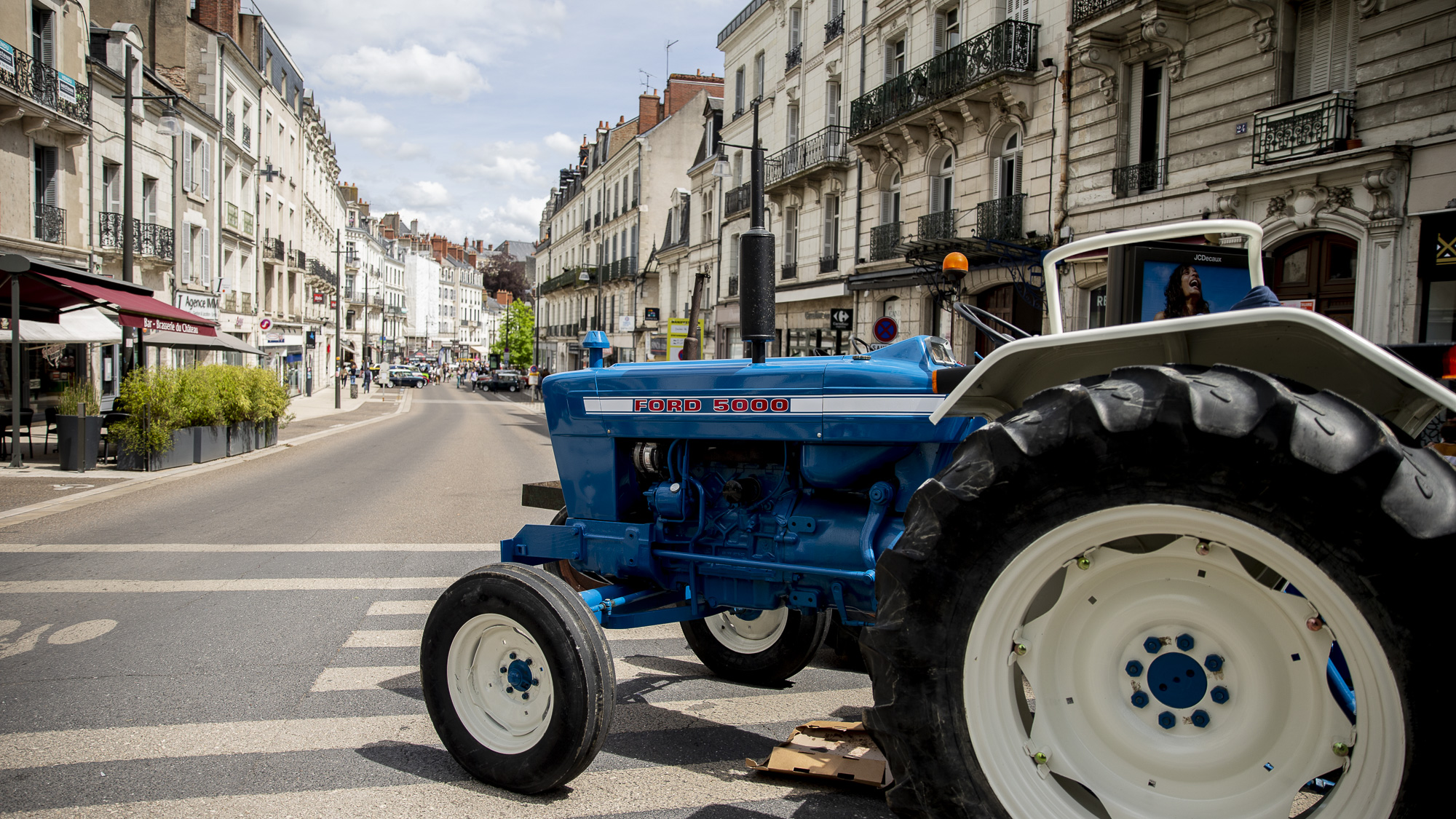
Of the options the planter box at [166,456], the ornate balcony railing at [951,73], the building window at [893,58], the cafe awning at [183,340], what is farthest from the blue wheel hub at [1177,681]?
the building window at [893,58]

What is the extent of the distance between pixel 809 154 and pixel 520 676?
84.1ft

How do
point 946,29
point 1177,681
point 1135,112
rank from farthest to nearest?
point 946,29 < point 1135,112 < point 1177,681

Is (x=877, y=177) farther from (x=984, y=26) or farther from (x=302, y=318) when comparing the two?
(x=302, y=318)

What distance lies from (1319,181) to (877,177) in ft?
42.4

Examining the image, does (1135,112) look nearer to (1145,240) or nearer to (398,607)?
(398,607)

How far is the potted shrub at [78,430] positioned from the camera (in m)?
13.7

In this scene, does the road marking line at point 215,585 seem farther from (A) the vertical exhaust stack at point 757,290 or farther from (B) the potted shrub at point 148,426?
(B) the potted shrub at point 148,426

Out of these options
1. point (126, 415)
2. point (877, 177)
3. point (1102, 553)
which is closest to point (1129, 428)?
point (1102, 553)

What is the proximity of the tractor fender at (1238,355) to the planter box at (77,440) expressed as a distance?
15.2m

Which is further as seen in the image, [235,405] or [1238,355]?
[235,405]

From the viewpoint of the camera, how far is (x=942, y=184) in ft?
70.9

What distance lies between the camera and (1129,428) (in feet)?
6.67

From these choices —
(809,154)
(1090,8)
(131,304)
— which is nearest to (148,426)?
(131,304)

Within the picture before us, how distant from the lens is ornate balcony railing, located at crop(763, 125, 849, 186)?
1014 inches
